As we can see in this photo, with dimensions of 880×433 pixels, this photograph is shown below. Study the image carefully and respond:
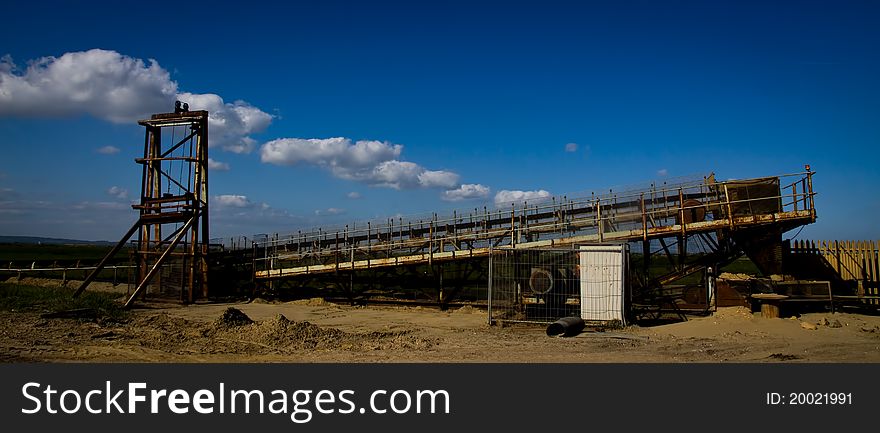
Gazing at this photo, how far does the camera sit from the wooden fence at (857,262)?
17.3 meters

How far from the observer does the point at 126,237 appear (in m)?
24.7

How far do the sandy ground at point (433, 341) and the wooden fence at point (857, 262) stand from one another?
278cm

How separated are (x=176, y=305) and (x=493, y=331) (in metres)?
15.8

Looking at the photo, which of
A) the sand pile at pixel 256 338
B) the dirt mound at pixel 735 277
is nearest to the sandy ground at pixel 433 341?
the sand pile at pixel 256 338

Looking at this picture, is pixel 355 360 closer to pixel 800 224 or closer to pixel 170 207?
pixel 800 224

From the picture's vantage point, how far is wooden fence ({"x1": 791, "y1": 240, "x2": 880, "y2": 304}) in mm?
17312

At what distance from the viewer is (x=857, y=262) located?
1756 centimetres

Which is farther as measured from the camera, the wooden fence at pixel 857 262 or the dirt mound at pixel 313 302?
the dirt mound at pixel 313 302

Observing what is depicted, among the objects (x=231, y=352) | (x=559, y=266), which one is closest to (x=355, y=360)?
(x=231, y=352)

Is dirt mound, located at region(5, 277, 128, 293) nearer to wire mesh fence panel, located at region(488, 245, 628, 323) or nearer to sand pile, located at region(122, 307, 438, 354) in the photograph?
sand pile, located at region(122, 307, 438, 354)

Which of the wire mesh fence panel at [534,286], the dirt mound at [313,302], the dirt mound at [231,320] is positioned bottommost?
the dirt mound at [313,302]

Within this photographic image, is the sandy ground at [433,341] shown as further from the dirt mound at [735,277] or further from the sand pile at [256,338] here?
the dirt mound at [735,277]

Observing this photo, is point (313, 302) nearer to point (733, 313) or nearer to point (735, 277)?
point (735, 277)

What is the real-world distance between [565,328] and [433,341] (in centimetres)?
320
